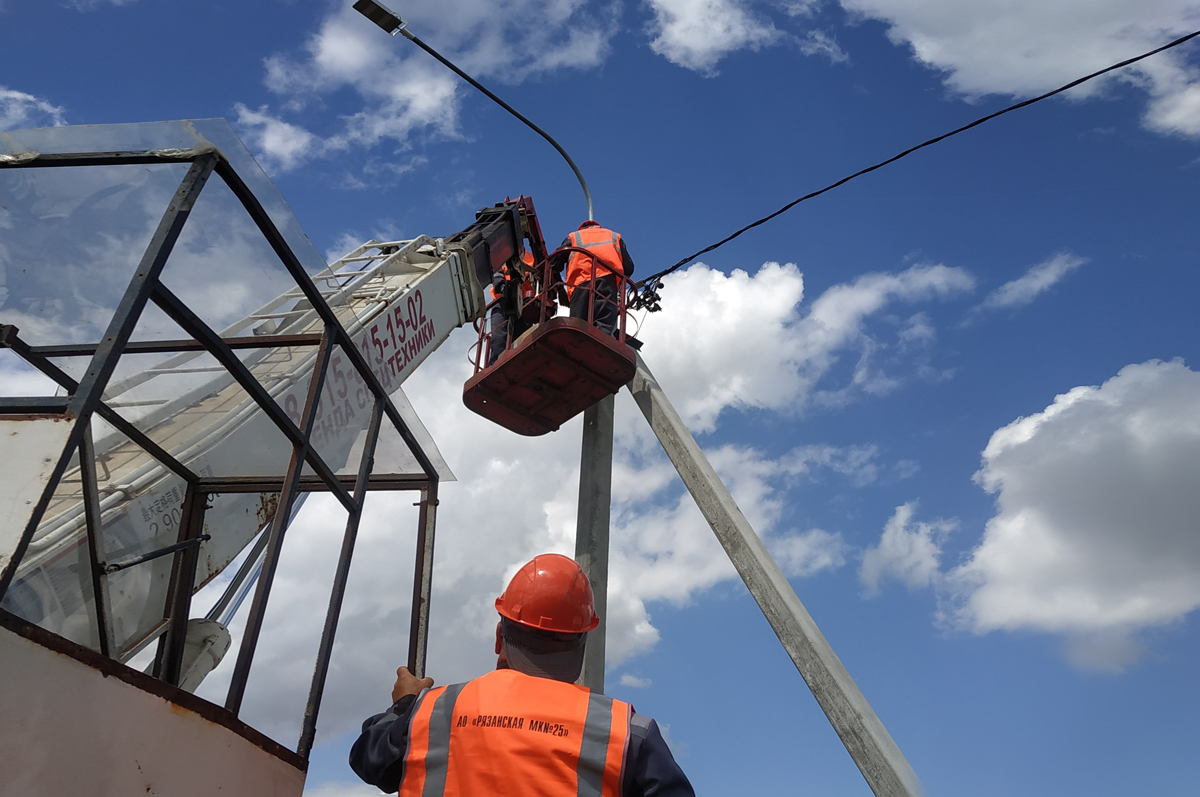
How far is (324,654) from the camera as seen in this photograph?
3.25 m

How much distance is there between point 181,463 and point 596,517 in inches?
109

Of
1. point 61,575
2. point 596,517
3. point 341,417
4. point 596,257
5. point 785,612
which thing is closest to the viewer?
point 61,575

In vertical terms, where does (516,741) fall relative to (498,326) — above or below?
below

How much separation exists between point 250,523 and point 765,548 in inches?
118

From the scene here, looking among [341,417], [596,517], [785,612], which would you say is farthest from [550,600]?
[596,517]

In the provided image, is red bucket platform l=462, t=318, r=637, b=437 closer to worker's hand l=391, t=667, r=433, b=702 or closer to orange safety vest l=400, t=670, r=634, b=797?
worker's hand l=391, t=667, r=433, b=702

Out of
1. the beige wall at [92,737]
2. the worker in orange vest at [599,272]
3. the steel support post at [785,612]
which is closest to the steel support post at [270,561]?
the beige wall at [92,737]

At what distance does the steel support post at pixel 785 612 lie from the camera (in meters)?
3.95

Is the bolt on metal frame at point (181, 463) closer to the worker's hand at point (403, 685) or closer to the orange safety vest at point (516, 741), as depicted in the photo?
the worker's hand at point (403, 685)

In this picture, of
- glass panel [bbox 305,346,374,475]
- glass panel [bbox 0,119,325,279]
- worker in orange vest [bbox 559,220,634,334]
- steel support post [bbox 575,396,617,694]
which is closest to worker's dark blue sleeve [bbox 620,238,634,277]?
worker in orange vest [bbox 559,220,634,334]

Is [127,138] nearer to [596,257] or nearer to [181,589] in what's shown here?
[181,589]

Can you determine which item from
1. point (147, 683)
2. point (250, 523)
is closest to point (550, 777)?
point (147, 683)

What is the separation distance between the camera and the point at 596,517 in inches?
222

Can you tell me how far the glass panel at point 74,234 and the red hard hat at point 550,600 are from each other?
156 cm
